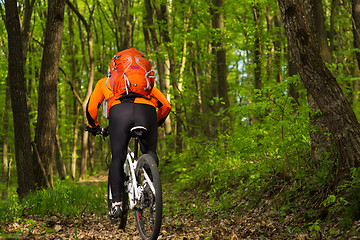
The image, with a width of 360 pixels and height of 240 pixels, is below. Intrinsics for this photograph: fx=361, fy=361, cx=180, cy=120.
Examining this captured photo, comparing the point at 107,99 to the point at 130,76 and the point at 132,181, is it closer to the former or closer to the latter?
the point at 130,76

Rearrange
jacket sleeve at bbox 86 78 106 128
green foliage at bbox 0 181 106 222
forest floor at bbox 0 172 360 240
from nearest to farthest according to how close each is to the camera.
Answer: forest floor at bbox 0 172 360 240, jacket sleeve at bbox 86 78 106 128, green foliage at bbox 0 181 106 222

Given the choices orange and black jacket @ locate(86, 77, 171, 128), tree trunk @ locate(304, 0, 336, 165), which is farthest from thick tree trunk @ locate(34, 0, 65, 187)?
tree trunk @ locate(304, 0, 336, 165)

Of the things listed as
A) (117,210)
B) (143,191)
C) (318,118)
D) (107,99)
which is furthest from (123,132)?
(318,118)

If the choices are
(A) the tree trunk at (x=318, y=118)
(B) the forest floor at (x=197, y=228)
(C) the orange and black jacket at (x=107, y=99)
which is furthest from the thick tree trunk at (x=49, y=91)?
(A) the tree trunk at (x=318, y=118)

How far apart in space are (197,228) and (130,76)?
8.97ft

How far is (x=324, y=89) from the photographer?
434 cm

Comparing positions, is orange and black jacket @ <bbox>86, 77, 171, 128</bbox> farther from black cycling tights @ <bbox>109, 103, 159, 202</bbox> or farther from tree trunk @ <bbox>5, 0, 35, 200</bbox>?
tree trunk @ <bbox>5, 0, 35, 200</bbox>

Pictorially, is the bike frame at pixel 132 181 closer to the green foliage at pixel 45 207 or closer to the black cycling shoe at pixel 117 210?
the black cycling shoe at pixel 117 210

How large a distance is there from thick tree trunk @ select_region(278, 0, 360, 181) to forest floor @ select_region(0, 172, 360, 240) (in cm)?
90

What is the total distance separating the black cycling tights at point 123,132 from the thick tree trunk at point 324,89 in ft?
6.45

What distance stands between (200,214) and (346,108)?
11.4 ft

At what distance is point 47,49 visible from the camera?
796 centimetres

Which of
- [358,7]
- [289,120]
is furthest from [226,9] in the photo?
[289,120]

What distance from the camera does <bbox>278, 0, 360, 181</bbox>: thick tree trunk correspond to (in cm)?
422
